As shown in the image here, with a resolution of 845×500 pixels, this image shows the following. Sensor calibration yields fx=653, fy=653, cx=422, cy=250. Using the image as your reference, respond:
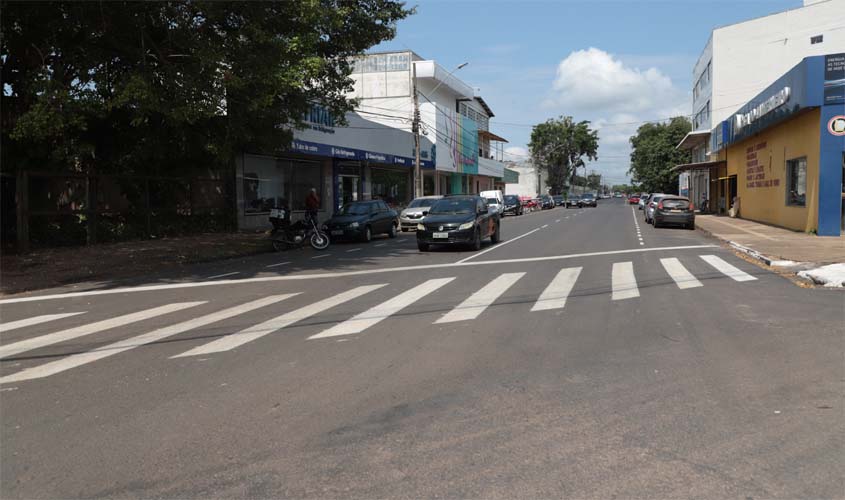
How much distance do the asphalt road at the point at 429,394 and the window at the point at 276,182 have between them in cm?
1666

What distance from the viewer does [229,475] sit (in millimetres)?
3803

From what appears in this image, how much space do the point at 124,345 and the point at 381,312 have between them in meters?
3.27

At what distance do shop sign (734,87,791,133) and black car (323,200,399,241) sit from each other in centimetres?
1477

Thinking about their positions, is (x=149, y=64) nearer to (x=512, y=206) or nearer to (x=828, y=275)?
(x=828, y=275)

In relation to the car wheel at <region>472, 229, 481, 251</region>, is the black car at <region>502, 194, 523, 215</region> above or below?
above

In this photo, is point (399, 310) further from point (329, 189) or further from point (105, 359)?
point (329, 189)

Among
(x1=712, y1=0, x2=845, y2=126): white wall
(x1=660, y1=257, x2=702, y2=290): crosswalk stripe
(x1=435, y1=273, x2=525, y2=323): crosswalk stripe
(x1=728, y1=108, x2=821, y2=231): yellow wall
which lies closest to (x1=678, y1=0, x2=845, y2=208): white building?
(x1=712, y1=0, x2=845, y2=126): white wall

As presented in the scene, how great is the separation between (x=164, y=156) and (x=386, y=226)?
319 inches

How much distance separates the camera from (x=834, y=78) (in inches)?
814

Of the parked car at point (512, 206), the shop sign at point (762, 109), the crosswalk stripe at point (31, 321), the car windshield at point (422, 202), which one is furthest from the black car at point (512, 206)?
the crosswalk stripe at point (31, 321)

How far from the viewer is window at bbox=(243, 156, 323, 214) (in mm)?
26969

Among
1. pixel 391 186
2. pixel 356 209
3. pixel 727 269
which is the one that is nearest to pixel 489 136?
pixel 391 186

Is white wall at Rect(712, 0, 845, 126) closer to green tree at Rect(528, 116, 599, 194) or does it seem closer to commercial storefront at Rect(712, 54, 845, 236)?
commercial storefront at Rect(712, 54, 845, 236)

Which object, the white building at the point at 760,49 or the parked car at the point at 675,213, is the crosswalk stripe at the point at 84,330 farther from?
the white building at the point at 760,49
